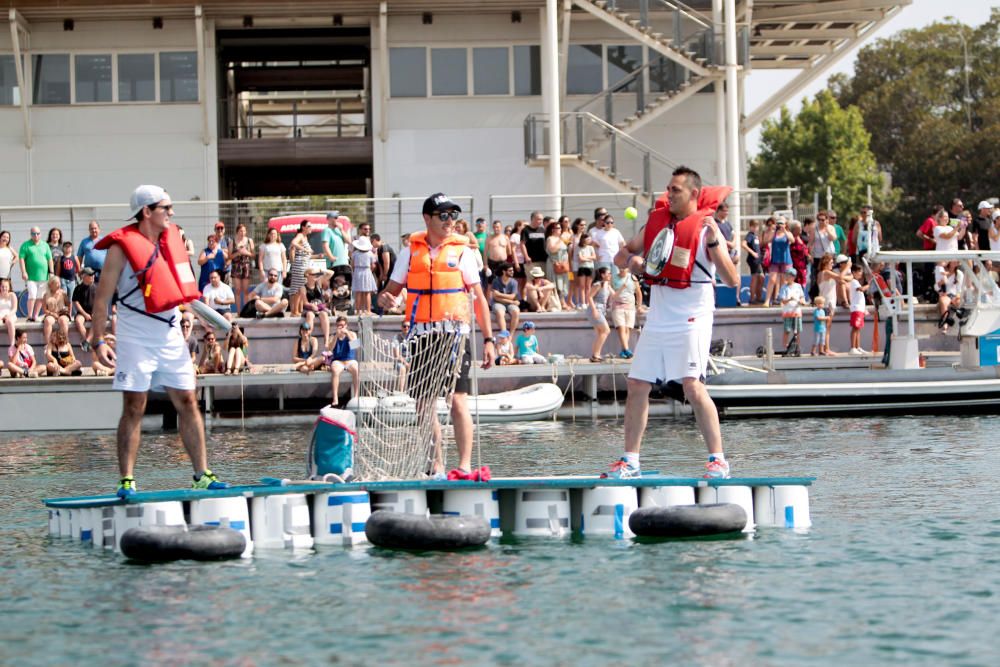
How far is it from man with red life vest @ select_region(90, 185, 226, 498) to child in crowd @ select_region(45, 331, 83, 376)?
15.9m

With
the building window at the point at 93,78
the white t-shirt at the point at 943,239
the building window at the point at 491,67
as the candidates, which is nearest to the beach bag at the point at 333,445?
the white t-shirt at the point at 943,239

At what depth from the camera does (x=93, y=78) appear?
126 feet

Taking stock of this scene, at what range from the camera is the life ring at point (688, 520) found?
984 cm

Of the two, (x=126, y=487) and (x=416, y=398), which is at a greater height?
(x=416, y=398)

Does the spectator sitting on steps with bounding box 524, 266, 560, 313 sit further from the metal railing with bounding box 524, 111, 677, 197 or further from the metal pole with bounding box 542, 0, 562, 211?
the metal railing with bounding box 524, 111, 677, 197

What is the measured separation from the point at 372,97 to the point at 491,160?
135 inches

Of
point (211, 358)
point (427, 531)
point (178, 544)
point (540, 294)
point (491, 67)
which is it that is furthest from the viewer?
point (491, 67)

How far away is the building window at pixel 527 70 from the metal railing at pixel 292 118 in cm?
413

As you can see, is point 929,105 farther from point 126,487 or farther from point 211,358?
point 126,487

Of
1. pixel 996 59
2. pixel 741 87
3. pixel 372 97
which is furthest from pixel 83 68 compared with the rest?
pixel 996 59

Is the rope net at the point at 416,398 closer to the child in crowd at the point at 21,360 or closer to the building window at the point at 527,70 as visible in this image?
the child in crowd at the point at 21,360

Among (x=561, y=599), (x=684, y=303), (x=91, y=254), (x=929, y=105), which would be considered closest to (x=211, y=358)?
(x=91, y=254)

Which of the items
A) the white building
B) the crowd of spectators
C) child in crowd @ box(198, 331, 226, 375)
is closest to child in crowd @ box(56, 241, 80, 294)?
the crowd of spectators

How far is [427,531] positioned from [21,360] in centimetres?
1764
